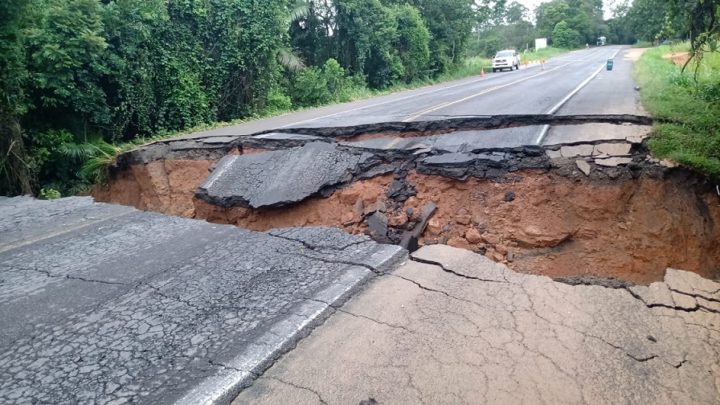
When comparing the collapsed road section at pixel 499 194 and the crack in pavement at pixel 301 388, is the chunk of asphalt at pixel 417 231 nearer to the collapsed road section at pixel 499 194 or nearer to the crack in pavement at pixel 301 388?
the collapsed road section at pixel 499 194

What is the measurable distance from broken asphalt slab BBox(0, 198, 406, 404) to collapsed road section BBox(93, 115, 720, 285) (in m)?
1.29

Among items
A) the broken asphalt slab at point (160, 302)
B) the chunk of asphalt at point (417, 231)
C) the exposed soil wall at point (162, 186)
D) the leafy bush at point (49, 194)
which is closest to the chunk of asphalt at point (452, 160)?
the chunk of asphalt at point (417, 231)

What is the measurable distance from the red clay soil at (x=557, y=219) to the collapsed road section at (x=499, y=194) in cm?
1

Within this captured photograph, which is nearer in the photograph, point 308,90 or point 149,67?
point 149,67

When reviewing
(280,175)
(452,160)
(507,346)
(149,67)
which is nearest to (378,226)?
(452,160)

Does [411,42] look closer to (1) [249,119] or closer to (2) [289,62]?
Answer: (2) [289,62]

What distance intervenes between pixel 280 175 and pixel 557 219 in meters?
3.65

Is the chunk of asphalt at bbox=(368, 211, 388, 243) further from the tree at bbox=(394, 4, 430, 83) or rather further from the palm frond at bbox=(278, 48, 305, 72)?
the tree at bbox=(394, 4, 430, 83)

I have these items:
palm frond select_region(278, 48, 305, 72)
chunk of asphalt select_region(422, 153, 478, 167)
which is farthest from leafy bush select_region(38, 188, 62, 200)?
palm frond select_region(278, 48, 305, 72)

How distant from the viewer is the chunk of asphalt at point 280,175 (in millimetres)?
6066

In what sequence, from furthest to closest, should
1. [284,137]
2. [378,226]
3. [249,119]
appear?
1. [249,119]
2. [284,137]
3. [378,226]

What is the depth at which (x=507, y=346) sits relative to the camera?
110 inches

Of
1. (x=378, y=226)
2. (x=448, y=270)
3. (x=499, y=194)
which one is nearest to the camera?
Answer: (x=448, y=270)

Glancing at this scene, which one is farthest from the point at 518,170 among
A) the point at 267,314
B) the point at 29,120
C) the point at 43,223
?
the point at 29,120
